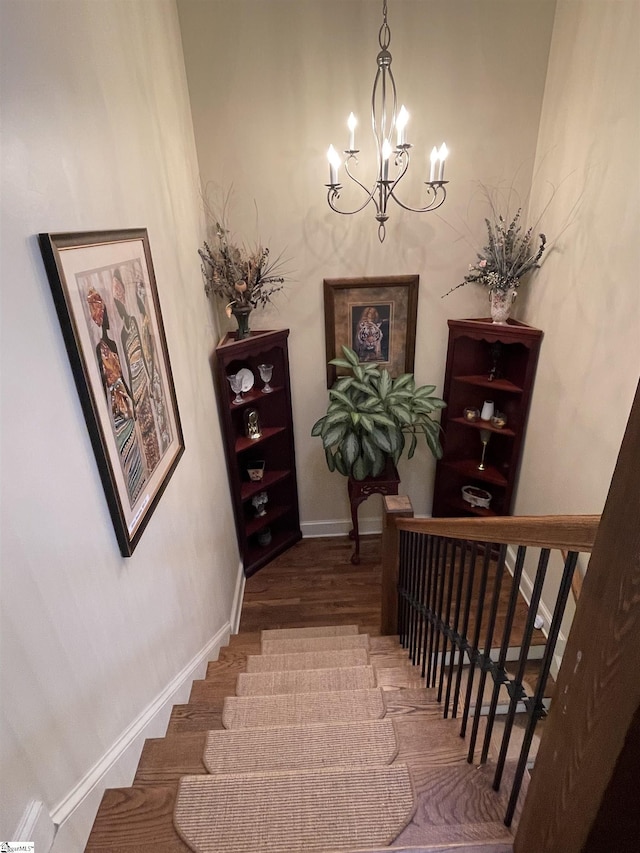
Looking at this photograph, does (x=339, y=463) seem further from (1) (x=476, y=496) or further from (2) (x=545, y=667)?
(2) (x=545, y=667)

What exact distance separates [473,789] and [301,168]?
3105 mm

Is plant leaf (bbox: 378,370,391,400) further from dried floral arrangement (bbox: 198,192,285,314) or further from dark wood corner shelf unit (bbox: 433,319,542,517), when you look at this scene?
dried floral arrangement (bbox: 198,192,285,314)

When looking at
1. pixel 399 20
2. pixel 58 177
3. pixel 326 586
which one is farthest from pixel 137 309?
pixel 326 586

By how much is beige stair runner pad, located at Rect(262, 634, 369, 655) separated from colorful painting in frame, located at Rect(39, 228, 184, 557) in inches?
52.9

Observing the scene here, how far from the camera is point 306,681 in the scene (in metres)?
1.92

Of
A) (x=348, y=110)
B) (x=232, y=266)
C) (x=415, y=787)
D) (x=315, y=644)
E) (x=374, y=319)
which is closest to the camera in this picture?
(x=415, y=787)

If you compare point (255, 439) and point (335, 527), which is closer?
point (255, 439)

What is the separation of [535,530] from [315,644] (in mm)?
1980

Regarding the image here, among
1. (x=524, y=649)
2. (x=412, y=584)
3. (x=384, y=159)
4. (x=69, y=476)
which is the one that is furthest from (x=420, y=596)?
(x=384, y=159)

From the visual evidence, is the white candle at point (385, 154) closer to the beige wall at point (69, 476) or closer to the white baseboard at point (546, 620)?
the beige wall at point (69, 476)

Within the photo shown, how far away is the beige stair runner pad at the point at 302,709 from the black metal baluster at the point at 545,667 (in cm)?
70

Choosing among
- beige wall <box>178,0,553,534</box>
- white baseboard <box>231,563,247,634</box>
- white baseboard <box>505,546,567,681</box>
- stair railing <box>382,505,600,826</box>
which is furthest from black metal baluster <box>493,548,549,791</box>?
beige wall <box>178,0,553,534</box>

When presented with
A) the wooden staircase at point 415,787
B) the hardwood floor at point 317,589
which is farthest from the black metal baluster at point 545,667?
the hardwood floor at point 317,589

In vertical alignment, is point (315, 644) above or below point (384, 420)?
below
